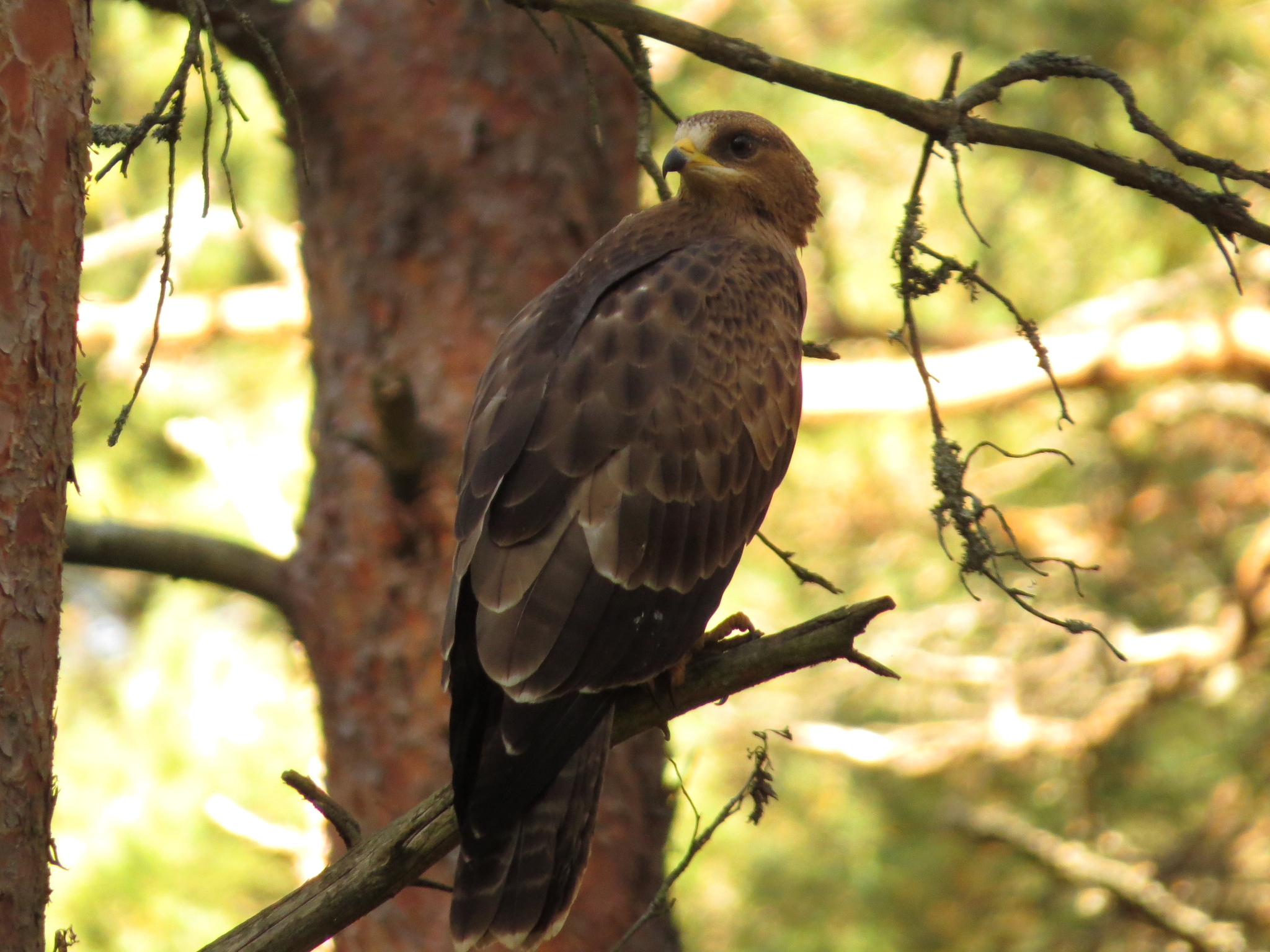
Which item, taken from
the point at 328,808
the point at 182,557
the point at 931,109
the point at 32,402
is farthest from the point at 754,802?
the point at 182,557

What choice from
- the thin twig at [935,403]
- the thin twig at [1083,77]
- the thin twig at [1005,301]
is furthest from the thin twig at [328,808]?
the thin twig at [1083,77]

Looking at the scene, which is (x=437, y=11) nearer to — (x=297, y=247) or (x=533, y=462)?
(x=297, y=247)

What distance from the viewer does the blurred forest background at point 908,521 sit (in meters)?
6.65

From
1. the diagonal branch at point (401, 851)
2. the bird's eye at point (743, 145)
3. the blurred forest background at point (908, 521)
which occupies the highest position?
the blurred forest background at point (908, 521)

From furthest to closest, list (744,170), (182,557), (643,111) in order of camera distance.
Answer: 1. (182,557)
2. (744,170)
3. (643,111)

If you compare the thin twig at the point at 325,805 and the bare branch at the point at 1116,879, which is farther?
the bare branch at the point at 1116,879

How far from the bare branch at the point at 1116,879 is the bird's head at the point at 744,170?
10.0ft

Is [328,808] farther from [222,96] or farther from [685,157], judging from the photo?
[685,157]

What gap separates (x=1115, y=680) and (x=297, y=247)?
4.98 metres

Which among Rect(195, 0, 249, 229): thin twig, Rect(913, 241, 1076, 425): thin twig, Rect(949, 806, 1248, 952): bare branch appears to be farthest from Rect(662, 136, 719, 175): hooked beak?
Rect(949, 806, 1248, 952): bare branch

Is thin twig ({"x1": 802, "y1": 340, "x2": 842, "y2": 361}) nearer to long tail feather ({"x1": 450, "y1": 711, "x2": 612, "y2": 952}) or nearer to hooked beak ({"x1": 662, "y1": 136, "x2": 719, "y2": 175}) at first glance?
hooked beak ({"x1": 662, "y1": 136, "x2": 719, "y2": 175})

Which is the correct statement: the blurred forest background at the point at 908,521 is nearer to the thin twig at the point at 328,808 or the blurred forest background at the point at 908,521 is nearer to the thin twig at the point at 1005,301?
the thin twig at the point at 1005,301

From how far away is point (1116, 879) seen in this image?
589 cm

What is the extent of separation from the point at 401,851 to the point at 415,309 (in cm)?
232
